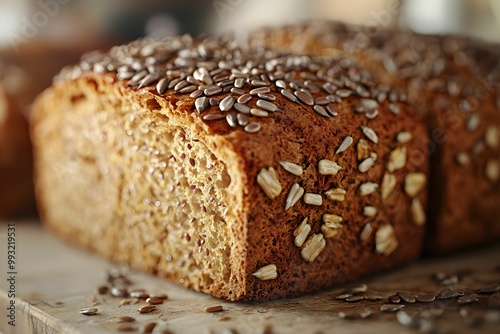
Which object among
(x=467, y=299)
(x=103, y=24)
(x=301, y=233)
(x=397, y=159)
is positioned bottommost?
(x=467, y=299)

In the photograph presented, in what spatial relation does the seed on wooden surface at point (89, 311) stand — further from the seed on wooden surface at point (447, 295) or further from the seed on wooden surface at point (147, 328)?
the seed on wooden surface at point (447, 295)

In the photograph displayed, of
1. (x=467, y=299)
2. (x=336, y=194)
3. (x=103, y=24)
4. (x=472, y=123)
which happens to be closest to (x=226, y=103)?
(x=336, y=194)

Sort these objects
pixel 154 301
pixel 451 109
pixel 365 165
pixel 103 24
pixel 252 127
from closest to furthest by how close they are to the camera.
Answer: pixel 252 127 → pixel 154 301 → pixel 365 165 → pixel 451 109 → pixel 103 24

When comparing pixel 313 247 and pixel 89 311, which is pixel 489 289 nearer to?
pixel 313 247

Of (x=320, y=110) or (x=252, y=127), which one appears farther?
(x=320, y=110)

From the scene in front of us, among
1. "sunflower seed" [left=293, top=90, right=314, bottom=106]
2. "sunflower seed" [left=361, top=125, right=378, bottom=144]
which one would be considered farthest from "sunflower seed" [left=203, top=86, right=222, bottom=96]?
"sunflower seed" [left=361, top=125, right=378, bottom=144]

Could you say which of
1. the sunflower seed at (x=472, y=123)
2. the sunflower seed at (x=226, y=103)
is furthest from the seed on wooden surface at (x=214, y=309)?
the sunflower seed at (x=472, y=123)

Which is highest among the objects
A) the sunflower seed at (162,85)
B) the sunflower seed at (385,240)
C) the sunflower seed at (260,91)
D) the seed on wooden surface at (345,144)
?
the sunflower seed at (162,85)
